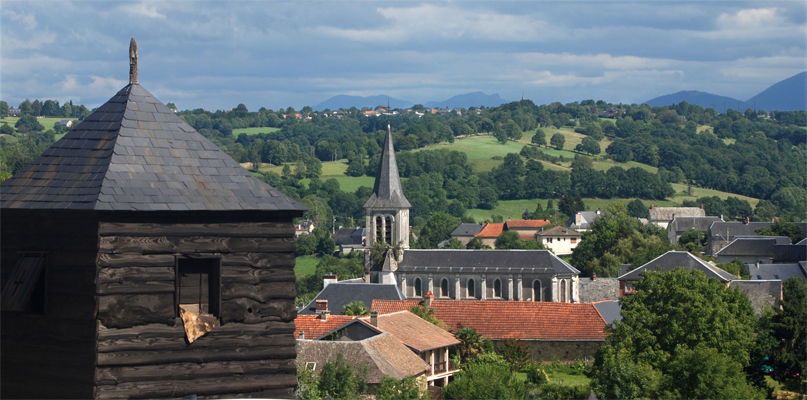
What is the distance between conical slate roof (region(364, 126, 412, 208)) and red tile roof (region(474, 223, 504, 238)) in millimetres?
46374

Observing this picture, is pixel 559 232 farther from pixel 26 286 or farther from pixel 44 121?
pixel 26 286

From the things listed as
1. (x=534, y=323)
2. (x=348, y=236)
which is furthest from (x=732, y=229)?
(x=534, y=323)

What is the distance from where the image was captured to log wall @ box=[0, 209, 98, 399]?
13.7m

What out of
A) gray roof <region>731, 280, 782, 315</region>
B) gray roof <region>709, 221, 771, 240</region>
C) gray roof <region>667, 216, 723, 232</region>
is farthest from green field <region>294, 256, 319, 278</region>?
gray roof <region>731, 280, 782, 315</region>

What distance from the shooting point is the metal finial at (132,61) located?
1491 centimetres

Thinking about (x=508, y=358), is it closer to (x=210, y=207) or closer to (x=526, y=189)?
(x=210, y=207)

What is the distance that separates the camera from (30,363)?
14227mm

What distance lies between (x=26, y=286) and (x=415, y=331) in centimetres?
3425

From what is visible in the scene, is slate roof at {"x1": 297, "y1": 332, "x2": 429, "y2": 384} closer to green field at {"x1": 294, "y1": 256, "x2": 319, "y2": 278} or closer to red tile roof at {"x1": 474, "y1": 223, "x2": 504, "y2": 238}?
green field at {"x1": 294, "y1": 256, "x2": 319, "y2": 278}

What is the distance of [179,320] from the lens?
14.1 metres

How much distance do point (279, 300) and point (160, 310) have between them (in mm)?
1459

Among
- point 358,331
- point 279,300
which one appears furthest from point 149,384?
point 358,331

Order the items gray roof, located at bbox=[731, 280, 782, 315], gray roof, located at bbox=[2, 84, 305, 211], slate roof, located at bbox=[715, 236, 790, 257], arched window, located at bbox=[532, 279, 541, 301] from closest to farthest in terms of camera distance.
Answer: gray roof, located at bbox=[2, 84, 305, 211] < gray roof, located at bbox=[731, 280, 782, 315] < arched window, located at bbox=[532, 279, 541, 301] < slate roof, located at bbox=[715, 236, 790, 257]

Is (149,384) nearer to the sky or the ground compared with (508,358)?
nearer to the sky
